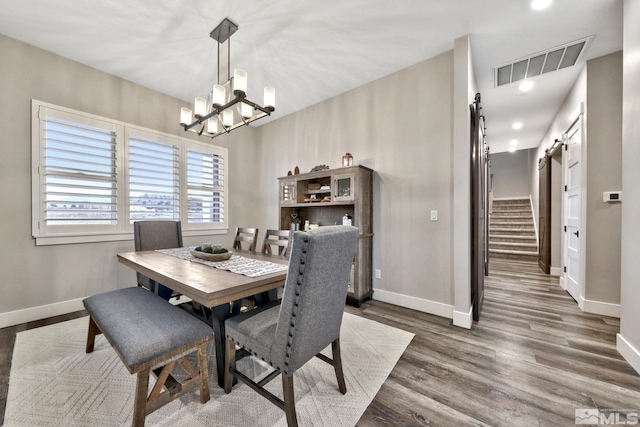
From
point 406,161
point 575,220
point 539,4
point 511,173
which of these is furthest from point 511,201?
point 539,4

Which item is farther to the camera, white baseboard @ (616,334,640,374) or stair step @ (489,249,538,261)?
stair step @ (489,249,538,261)

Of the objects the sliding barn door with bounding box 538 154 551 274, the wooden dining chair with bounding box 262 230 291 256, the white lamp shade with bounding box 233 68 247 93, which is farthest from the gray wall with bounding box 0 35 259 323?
the sliding barn door with bounding box 538 154 551 274

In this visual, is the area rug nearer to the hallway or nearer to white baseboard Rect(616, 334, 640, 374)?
the hallway

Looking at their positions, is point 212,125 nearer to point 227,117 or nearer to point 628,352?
point 227,117

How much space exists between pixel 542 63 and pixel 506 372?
3.27 metres

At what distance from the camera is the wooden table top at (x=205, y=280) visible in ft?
4.26

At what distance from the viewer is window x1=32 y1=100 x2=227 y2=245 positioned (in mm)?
2604

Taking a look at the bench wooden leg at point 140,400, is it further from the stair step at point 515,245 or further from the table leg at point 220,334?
the stair step at point 515,245

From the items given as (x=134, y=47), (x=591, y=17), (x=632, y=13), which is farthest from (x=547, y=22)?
(x=134, y=47)

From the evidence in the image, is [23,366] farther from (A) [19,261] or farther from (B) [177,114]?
(B) [177,114]

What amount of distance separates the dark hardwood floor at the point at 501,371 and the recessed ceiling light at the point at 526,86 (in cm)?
285

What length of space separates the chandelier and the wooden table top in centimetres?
128

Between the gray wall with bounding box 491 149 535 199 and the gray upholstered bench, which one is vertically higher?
the gray wall with bounding box 491 149 535 199

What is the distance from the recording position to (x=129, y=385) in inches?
62.4
